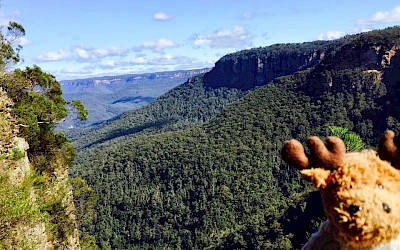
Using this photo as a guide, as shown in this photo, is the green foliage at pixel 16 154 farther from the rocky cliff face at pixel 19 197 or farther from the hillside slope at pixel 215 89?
the hillside slope at pixel 215 89

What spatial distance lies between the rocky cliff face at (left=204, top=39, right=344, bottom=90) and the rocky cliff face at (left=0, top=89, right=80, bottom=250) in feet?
310

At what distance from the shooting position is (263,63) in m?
125

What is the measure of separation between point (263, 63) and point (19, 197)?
121913mm

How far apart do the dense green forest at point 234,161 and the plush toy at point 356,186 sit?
45.4 metres

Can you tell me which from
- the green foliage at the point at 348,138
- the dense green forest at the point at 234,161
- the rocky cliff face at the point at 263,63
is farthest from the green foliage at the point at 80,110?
the rocky cliff face at the point at 263,63

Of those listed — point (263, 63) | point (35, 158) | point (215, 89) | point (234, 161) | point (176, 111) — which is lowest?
point (176, 111)

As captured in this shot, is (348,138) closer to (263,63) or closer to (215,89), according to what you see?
(263,63)

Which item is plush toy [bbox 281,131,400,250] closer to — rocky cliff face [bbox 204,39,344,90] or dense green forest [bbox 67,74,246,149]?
rocky cliff face [bbox 204,39,344,90]

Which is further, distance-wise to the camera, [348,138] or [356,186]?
[348,138]

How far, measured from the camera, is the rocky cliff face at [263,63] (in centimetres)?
10550

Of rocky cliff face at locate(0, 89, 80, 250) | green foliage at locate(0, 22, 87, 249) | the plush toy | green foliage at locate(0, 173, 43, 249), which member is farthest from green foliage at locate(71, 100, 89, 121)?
the plush toy

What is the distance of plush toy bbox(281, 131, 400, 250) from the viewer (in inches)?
63.6

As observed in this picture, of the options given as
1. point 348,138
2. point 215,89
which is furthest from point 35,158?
point 215,89

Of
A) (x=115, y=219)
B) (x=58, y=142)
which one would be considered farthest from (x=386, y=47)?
(x=58, y=142)
